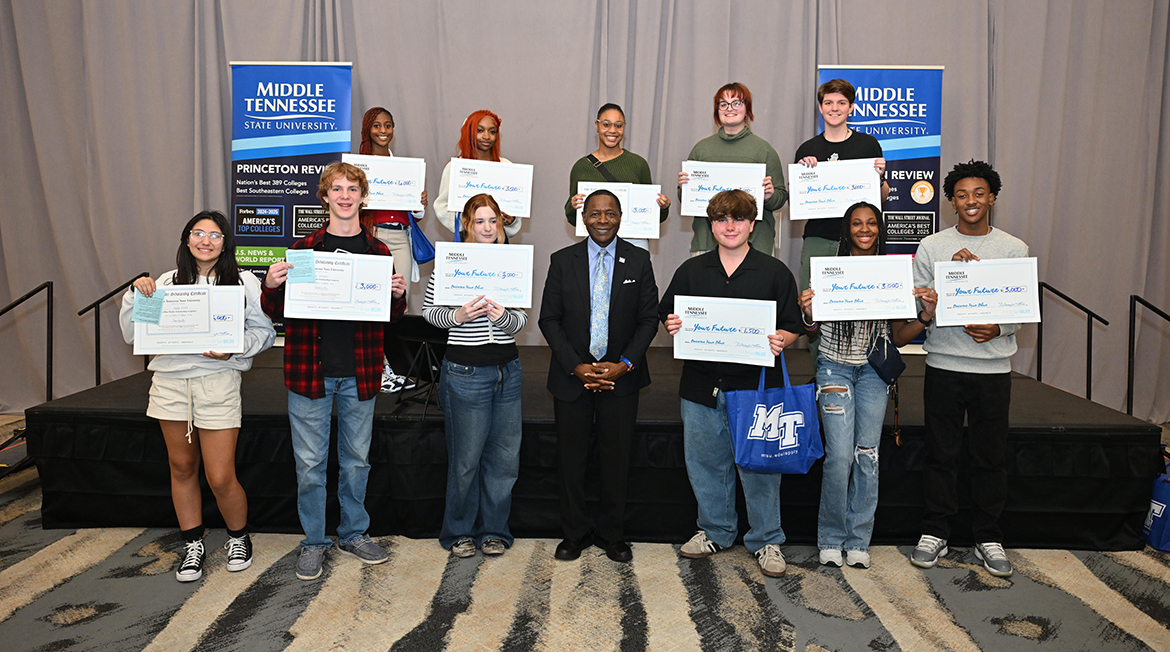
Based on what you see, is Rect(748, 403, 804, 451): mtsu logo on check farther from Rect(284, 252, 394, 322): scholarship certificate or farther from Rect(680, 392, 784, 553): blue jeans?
Rect(284, 252, 394, 322): scholarship certificate

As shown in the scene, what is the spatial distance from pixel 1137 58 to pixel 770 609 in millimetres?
5832

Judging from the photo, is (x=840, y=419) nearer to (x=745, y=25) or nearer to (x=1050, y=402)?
(x=1050, y=402)

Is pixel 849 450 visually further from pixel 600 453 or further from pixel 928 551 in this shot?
pixel 600 453

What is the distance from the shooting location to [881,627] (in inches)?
103

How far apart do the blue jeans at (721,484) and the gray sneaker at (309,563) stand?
1644 mm

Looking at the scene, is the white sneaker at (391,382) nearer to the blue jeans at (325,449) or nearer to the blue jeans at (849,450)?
the blue jeans at (325,449)

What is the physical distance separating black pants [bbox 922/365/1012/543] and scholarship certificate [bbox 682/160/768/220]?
1.22 metres

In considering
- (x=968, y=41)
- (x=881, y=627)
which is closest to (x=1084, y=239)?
(x=968, y=41)

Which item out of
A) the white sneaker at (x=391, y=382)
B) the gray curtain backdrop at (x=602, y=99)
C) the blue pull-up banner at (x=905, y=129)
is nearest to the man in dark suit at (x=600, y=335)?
the white sneaker at (x=391, y=382)

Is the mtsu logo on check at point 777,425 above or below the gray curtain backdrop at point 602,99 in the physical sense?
below

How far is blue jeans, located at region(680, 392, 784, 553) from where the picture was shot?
3.05m

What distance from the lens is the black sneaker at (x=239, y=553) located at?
3.04 m

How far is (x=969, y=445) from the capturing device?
3.20 m

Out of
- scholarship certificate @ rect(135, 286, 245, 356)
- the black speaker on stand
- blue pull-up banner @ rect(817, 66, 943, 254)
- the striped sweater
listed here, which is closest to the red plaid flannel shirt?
scholarship certificate @ rect(135, 286, 245, 356)
